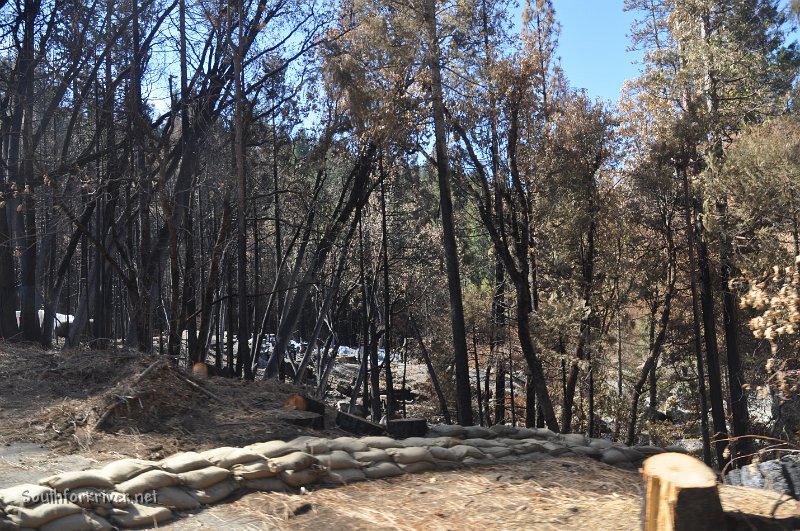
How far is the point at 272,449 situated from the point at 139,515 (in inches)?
51.7

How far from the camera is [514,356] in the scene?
23.2 m

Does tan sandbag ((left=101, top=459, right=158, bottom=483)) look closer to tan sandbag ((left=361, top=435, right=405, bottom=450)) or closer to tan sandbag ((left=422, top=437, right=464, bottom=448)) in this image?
tan sandbag ((left=361, top=435, right=405, bottom=450))

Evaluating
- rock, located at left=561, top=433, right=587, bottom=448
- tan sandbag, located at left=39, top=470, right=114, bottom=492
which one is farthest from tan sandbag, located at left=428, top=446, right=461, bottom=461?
tan sandbag, located at left=39, top=470, right=114, bottom=492

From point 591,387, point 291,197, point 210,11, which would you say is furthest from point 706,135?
point 210,11

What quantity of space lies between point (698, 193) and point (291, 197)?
34.6 feet

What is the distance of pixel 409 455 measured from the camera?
6617 millimetres

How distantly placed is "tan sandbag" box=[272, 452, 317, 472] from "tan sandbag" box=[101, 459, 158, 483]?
0.99 metres

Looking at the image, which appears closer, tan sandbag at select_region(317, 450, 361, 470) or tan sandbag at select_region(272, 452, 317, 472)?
tan sandbag at select_region(272, 452, 317, 472)

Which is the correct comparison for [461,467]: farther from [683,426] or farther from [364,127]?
[683,426]

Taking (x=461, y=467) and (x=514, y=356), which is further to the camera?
(x=514, y=356)

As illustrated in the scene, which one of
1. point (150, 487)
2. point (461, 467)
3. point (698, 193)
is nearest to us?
point (150, 487)

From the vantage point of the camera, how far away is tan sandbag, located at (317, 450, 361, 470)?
20.2 ft

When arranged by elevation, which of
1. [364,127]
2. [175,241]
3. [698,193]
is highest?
[364,127]

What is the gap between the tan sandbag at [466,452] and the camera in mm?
6946
